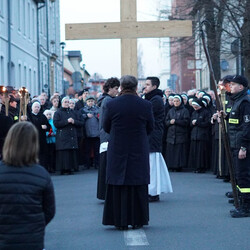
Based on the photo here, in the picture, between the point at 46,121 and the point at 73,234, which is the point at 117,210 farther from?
the point at 46,121

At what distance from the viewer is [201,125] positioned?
1880 centimetres

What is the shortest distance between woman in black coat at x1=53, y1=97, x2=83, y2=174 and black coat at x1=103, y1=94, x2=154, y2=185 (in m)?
9.16

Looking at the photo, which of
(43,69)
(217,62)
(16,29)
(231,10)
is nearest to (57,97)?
(231,10)

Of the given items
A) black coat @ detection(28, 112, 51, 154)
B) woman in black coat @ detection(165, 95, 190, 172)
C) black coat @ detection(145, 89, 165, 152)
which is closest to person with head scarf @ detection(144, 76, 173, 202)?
black coat @ detection(145, 89, 165, 152)

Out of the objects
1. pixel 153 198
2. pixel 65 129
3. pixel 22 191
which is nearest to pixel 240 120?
pixel 153 198

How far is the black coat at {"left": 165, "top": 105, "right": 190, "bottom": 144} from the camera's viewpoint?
19.2m

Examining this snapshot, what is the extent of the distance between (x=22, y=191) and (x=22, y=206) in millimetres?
104

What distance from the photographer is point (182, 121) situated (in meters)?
19.2

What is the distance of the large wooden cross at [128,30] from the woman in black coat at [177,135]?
5.14 feet

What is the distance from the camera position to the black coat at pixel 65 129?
1873 centimetres

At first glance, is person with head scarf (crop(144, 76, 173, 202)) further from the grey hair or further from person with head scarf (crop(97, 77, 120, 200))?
the grey hair

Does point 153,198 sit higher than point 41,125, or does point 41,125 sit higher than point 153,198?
point 41,125

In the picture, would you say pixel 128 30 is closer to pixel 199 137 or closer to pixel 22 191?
pixel 199 137

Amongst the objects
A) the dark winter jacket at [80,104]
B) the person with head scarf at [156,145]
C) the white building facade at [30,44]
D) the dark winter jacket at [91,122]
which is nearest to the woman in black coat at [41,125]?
the dark winter jacket at [91,122]
